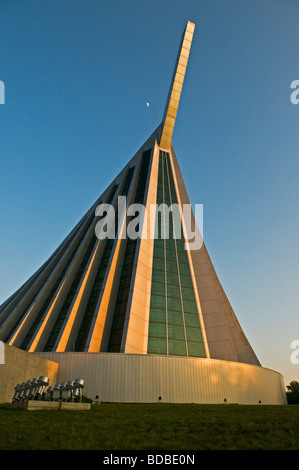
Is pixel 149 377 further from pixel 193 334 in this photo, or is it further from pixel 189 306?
pixel 189 306

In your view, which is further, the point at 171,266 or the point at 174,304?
the point at 171,266

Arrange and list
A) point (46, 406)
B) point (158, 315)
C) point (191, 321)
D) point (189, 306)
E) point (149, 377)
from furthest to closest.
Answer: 1. point (189, 306)
2. point (191, 321)
3. point (158, 315)
4. point (149, 377)
5. point (46, 406)

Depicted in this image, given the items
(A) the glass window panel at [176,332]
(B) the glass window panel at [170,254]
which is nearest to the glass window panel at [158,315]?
(A) the glass window panel at [176,332]

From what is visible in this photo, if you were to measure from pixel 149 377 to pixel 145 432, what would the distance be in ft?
34.0

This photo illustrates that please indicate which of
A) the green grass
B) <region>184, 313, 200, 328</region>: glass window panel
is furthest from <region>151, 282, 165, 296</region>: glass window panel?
the green grass

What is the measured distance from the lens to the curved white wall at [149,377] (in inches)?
700

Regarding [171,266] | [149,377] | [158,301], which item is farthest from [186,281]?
[149,377]

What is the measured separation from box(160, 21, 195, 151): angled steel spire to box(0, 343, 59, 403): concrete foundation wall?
28.4m

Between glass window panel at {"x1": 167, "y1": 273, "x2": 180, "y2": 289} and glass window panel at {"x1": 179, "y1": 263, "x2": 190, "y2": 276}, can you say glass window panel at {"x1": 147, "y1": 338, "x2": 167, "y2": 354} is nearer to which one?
glass window panel at {"x1": 167, "y1": 273, "x2": 180, "y2": 289}

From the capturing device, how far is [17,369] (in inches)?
614

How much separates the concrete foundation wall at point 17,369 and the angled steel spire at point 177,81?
28.4 metres

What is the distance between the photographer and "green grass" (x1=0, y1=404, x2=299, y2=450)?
7098mm
